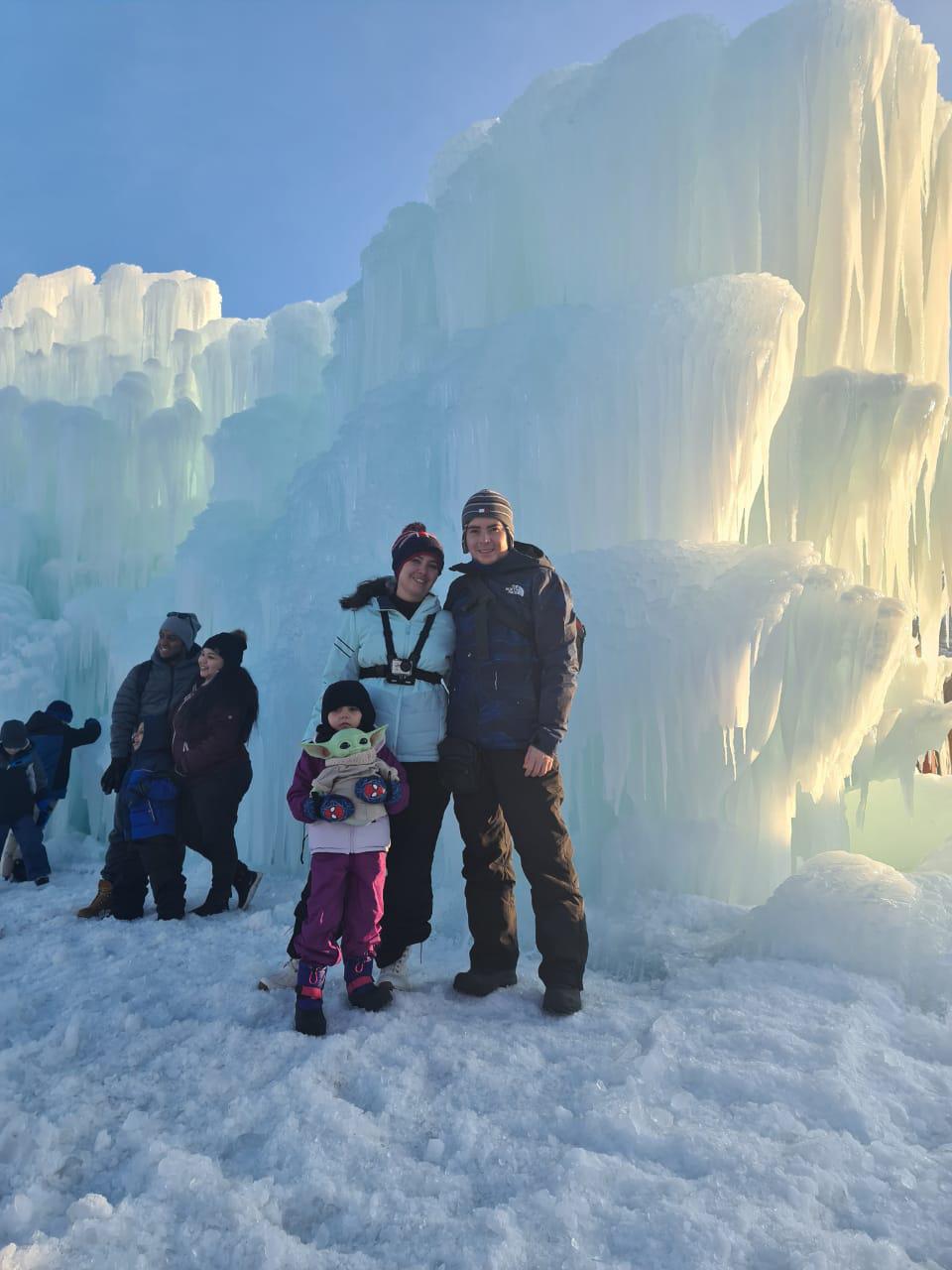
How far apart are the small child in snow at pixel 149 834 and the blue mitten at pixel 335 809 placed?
2.06 m

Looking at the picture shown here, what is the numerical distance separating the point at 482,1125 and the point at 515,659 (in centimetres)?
159

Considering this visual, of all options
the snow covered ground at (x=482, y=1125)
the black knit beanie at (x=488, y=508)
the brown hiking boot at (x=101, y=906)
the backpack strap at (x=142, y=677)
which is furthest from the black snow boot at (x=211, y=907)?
the black knit beanie at (x=488, y=508)

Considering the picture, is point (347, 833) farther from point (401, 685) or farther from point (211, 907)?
point (211, 907)

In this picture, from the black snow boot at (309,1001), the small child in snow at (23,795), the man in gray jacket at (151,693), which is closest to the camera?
the black snow boot at (309,1001)

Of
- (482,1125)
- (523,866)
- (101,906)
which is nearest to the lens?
(482,1125)

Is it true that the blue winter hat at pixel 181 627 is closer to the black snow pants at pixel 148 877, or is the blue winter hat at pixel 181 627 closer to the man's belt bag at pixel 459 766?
the black snow pants at pixel 148 877

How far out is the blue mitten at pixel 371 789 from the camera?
277cm

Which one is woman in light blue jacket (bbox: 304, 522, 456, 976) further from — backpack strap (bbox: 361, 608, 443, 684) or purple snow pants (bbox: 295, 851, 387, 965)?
purple snow pants (bbox: 295, 851, 387, 965)

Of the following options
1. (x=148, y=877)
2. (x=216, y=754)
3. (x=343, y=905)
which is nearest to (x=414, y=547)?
(x=343, y=905)

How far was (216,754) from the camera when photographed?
14.5ft

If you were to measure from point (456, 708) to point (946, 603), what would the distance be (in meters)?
5.12

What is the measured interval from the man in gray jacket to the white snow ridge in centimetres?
81

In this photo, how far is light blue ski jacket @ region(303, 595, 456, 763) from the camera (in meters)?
3.04

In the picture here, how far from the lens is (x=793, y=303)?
4730mm
